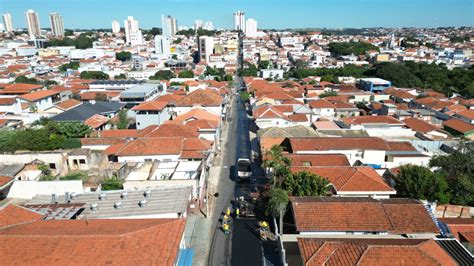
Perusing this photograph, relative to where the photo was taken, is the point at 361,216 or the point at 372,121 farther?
the point at 372,121

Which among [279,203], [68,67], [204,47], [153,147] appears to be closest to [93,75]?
[68,67]

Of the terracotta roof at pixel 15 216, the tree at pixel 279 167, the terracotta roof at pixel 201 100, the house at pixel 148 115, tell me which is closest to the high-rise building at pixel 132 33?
the terracotta roof at pixel 201 100

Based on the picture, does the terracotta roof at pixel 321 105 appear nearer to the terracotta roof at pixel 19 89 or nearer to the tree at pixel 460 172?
the tree at pixel 460 172

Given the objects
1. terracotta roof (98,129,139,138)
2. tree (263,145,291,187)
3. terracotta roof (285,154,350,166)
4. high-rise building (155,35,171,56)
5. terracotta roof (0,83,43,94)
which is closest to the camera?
tree (263,145,291,187)

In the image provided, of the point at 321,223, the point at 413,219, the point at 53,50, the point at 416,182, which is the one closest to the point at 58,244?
the point at 321,223

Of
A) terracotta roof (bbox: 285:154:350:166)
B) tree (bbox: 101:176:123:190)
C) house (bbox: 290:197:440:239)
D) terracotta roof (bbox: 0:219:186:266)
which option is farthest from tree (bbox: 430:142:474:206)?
tree (bbox: 101:176:123:190)

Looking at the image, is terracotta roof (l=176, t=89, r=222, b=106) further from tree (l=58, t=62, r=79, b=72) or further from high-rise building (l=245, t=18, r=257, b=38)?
high-rise building (l=245, t=18, r=257, b=38)

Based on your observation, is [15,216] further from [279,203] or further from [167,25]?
[167,25]
